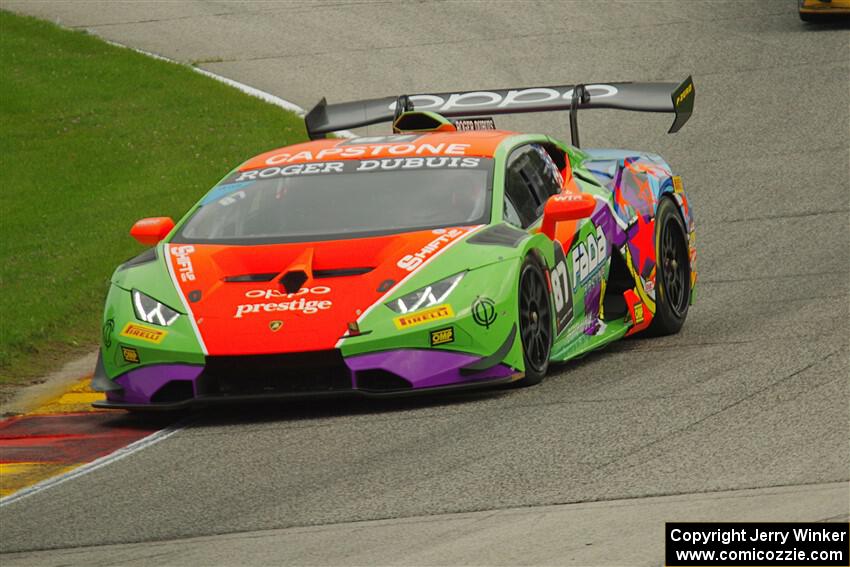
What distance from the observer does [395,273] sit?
8.59m

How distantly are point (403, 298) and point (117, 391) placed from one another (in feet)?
4.91

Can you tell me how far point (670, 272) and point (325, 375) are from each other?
10.5 ft

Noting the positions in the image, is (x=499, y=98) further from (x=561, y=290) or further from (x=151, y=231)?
(x=151, y=231)

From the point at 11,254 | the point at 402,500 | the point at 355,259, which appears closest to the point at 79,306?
the point at 11,254

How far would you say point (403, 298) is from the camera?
27.7ft

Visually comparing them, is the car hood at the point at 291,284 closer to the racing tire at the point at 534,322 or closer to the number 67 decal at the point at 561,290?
the racing tire at the point at 534,322

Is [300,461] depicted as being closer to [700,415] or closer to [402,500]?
[402,500]

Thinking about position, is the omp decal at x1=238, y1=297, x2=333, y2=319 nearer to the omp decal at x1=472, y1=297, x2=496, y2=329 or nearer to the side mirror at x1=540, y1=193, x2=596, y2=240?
the omp decal at x1=472, y1=297, x2=496, y2=329

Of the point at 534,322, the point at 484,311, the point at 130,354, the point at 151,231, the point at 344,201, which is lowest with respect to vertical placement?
the point at 534,322

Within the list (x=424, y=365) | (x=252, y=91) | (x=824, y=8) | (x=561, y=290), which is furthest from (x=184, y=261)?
(x=824, y=8)

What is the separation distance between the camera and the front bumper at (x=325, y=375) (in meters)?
8.30

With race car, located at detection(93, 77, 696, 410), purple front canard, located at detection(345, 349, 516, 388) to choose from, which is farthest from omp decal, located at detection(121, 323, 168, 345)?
purple front canard, located at detection(345, 349, 516, 388)

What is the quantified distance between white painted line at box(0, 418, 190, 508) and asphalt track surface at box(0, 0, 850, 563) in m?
0.09

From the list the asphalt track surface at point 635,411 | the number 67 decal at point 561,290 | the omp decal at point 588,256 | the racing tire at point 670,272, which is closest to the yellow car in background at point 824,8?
the asphalt track surface at point 635,411
